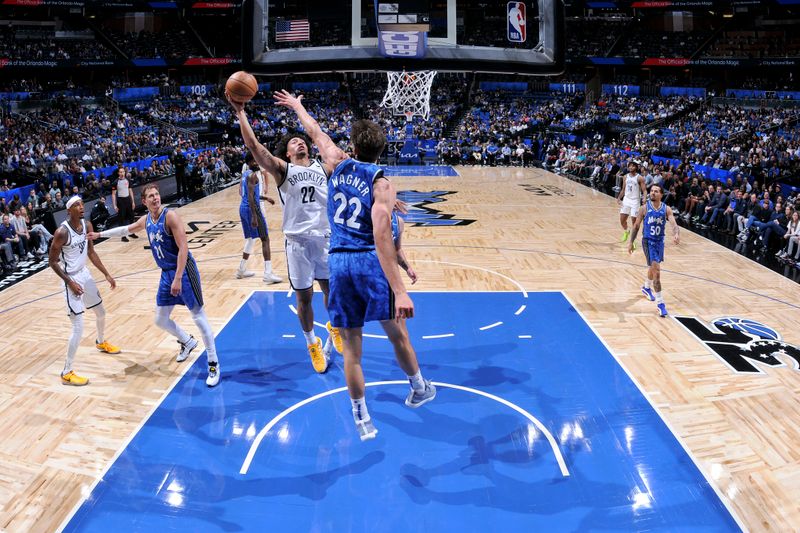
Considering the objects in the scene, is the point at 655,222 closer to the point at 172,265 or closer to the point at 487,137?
the point at 172,265

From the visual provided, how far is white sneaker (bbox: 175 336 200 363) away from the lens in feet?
19.4

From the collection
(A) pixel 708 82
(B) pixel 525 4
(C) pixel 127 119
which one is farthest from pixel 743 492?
(A) pixel 708 82

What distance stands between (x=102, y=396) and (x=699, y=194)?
44.6 ft

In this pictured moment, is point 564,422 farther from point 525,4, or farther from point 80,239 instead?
point 525,4

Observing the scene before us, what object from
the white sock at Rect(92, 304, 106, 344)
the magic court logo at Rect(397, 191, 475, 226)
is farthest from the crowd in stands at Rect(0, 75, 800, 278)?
the white sock at Rect(92, 304, 106, 344)

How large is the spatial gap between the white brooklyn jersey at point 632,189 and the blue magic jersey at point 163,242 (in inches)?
323

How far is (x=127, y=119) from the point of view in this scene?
29422 millimetres

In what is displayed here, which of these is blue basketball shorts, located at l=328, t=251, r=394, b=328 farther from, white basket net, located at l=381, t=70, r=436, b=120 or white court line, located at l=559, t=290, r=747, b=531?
white basket net, located at l=381, t=70, r=436, b=120

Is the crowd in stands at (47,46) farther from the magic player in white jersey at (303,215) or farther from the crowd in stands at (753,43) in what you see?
the crowd in stands at (753,43)

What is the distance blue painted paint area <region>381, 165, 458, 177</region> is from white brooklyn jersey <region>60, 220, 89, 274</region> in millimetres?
18229

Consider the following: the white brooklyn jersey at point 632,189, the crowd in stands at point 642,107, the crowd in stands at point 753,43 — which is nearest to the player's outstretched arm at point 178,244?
the white brooklyn jersey at point 632,189

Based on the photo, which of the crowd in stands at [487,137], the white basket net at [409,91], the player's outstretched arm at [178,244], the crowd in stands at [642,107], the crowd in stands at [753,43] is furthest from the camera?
the crowd in stands at [753,43]

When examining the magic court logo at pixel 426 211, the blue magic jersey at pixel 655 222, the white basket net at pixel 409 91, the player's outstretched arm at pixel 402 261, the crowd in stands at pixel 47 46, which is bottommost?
the player's outstretched arm at pixel 402 261

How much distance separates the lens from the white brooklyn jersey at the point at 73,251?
18.1ft
